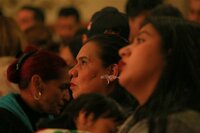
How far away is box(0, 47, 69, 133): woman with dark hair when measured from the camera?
3498 mm

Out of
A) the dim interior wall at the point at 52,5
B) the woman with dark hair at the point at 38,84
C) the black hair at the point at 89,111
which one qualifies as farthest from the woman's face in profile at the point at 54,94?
the dim interior wall at the point at 52,5

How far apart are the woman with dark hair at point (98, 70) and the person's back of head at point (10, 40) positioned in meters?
1.12

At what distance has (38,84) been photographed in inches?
139

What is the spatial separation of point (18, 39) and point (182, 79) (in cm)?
224

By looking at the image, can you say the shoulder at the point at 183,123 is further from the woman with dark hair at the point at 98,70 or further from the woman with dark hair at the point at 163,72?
the woman with dark hair at the point at 98,70

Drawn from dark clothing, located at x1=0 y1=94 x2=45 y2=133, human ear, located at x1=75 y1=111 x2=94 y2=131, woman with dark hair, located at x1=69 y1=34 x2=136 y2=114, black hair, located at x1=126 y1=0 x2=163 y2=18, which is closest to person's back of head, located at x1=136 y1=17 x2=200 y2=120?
human ear, located at x1=75 y1=111 x2=94 y2=131

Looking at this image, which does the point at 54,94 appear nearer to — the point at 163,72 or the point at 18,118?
the point at 18,118

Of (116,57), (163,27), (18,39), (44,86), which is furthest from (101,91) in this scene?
(18,39)

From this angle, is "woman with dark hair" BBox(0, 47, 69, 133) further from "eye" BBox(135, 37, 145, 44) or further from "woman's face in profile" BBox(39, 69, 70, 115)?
"eye" BBox(135, 37, 145, 44)

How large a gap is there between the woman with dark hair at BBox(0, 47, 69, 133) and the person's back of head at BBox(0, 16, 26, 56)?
748 mm

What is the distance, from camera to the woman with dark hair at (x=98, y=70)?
321 centimetres

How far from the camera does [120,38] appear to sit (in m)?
3.38

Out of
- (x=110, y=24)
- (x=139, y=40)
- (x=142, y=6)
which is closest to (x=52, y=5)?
(x=142, y=6)

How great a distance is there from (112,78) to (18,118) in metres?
0.52
